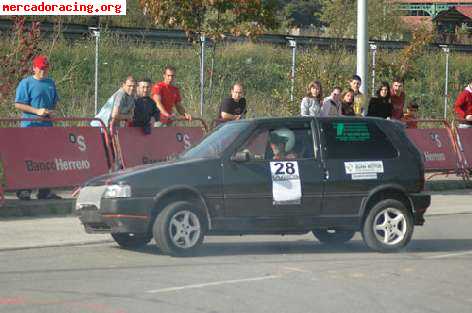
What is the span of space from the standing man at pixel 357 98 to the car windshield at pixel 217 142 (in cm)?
767

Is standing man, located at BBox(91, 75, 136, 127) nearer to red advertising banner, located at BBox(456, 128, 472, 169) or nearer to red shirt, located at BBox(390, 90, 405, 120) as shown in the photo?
red shirt, located at BBox(390, 90, 405, 120)

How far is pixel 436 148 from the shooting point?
74.0 ft

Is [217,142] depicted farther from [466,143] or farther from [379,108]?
[466,143]

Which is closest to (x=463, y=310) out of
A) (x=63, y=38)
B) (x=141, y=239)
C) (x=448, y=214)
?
(x=141, y=239)

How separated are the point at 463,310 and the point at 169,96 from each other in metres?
10.5

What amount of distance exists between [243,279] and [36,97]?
7.25 metres

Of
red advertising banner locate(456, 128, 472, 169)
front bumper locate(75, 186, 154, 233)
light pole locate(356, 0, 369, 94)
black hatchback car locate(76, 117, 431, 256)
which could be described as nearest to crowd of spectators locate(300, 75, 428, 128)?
light pole locate(356, 0, 369, 94)

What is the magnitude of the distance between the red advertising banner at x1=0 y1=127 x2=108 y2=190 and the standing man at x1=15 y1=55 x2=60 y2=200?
1.20 feet

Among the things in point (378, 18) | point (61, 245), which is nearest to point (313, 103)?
point (61, 245)

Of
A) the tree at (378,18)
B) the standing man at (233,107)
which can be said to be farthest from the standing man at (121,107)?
the tree at (378,18)

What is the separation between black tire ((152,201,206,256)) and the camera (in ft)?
39.8

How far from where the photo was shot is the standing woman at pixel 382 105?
2097cm

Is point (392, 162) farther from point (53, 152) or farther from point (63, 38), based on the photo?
point (63, 38)

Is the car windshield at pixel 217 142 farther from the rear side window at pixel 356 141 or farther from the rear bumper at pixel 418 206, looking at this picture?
the rear bumper at pixel 418 206
